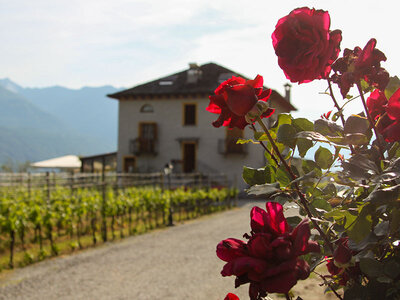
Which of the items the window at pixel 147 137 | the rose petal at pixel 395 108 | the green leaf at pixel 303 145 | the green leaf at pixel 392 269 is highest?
the window at pixel 147 137

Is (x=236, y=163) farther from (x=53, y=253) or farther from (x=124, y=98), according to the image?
(x=53, y=253)

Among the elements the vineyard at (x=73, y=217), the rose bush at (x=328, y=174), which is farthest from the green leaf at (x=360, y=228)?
the vineyard at (x=73, y=217)

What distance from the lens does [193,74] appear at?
27.8 m

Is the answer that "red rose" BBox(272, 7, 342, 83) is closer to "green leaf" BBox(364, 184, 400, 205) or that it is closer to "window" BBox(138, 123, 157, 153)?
"green leaf" BBox(364, 184, 400, 205)

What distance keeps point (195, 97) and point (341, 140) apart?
86.5ft

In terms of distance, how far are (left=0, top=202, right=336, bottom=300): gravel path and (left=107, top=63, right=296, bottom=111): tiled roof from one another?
17.6 metres

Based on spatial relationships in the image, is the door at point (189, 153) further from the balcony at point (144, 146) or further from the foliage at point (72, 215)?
the foliage at point (72, 215)

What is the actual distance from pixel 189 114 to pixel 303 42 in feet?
87.1

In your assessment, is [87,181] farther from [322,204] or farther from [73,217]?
[322,204]

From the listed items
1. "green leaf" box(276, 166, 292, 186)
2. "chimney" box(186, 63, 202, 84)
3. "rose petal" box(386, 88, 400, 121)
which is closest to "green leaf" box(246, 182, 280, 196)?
"green leaf" box(276, 166, 292, 186)

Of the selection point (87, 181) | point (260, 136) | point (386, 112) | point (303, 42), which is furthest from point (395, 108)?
point (87, 181)

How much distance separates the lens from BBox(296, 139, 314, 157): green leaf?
94cm

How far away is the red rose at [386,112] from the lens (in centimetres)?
73

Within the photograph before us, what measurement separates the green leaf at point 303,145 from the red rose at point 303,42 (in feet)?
0.60
